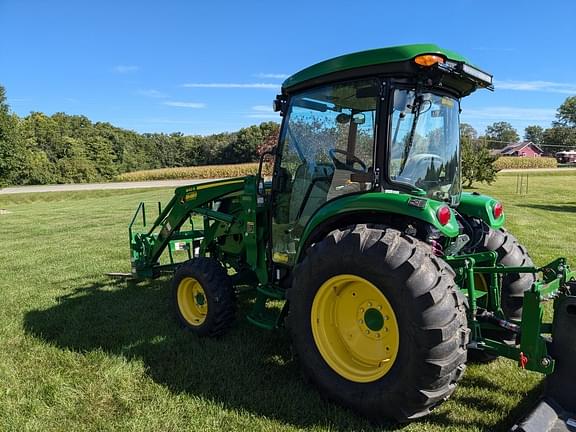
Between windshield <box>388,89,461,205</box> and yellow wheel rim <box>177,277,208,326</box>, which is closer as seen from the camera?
windshield <box>388,89,461,205</box>

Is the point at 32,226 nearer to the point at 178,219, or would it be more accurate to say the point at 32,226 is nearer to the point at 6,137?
the point at 178,219

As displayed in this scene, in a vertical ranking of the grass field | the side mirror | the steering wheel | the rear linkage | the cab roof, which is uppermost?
the cab roof

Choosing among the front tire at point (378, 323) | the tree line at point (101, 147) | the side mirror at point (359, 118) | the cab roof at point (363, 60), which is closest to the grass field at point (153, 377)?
the front tire at point (378, 323)

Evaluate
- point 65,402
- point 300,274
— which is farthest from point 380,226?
point 65,402

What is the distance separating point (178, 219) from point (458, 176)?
3268mm

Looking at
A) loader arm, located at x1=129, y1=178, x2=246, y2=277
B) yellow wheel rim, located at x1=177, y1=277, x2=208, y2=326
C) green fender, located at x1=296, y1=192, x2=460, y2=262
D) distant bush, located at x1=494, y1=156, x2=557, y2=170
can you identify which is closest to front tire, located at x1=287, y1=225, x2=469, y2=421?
green fender, located at x1=296, y1=192, x2=460, y2=262

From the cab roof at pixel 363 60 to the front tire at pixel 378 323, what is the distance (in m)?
1.21

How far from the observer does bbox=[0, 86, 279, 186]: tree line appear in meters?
58.4

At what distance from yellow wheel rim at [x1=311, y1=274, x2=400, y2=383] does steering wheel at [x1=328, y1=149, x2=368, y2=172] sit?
0.94m

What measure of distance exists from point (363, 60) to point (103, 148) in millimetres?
70739

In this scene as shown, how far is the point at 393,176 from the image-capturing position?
3572 mm

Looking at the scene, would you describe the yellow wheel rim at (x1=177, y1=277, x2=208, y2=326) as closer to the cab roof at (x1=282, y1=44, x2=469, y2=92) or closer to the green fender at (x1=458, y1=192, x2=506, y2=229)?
the cab roof at (x1=282, y1=44, x2=469, y2=92)

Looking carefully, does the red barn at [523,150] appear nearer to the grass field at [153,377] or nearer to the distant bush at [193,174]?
the distant bush at [193,174]

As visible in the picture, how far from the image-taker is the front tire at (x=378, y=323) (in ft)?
9.50
